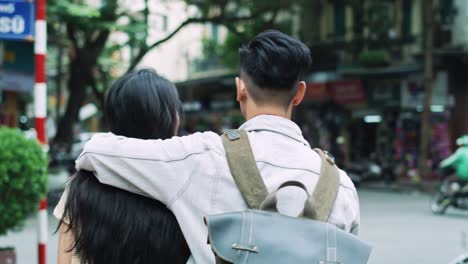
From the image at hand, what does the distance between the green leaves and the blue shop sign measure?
1.11 m

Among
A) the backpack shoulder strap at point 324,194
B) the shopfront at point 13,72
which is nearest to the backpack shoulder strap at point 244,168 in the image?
the backpack shoulder strap at point 324,194

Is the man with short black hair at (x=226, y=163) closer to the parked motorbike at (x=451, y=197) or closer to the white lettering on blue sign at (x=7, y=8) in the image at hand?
the white lettering on blue sign at (x=7, y=8)

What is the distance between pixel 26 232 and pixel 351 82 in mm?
14778

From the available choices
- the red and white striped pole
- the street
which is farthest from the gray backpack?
the street

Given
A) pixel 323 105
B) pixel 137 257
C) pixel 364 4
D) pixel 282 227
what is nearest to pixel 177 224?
pixel 137 257

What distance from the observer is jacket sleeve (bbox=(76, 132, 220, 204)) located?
1737 mm

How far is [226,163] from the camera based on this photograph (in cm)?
172

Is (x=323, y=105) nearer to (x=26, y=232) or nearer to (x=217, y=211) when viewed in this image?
(x=26, y=232)

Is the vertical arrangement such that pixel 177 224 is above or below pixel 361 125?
above

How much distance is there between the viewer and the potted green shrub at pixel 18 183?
6590 millimetres

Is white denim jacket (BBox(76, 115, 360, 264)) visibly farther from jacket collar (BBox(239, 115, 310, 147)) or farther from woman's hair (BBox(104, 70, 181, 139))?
woman's hair (BBox(104, 70, 181, 139))

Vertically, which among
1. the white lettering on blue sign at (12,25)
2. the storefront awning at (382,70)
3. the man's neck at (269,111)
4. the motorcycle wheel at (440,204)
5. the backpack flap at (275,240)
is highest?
the white lettering on blue sign at (12,25)

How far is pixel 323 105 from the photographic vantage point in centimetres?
2561

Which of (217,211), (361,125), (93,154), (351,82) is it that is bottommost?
(361,125)
